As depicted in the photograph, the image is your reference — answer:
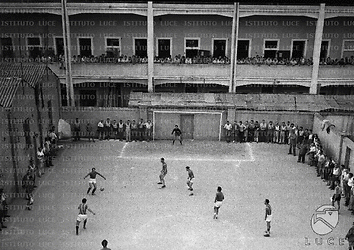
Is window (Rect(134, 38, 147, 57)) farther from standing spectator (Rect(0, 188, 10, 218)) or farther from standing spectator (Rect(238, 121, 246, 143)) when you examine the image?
standing spectator (Rect(0, 188, 10, 218))

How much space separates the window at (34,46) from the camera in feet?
101

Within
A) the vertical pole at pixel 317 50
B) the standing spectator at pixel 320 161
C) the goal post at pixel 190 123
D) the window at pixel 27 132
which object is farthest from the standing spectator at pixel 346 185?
the window at pixel 27 132

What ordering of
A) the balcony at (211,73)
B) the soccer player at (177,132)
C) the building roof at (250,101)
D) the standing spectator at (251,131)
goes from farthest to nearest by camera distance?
the balcony at (211,73) → the building roof at (250,101) → the standing spectator at (251,131) → the soccer player at (177,132)

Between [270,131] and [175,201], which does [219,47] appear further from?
[175,201]

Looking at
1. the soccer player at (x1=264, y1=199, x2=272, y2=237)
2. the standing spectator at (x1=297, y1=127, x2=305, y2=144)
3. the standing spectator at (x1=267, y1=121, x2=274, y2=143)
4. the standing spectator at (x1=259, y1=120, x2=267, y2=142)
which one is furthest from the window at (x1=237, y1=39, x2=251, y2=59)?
the soccer player at (x1=264, y1=199, x2=272, y2=237)

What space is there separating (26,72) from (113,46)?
9.71m

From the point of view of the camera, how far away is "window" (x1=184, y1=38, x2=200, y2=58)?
31.2 m

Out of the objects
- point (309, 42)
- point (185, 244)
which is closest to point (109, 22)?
point (309, 42)

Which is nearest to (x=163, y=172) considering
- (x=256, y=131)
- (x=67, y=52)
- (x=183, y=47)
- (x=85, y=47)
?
(x=256, y=131)

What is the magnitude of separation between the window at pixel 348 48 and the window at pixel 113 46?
16.4 m

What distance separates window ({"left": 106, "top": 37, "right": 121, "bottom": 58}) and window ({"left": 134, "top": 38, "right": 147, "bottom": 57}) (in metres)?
1.23

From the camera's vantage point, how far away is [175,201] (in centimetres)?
1920

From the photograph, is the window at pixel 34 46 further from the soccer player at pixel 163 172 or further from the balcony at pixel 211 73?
the soccer player at pixel 163 172

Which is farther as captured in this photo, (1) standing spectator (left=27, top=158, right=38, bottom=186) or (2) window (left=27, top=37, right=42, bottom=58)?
(2) window (left=27, top=37, right=42, bottom=58)
